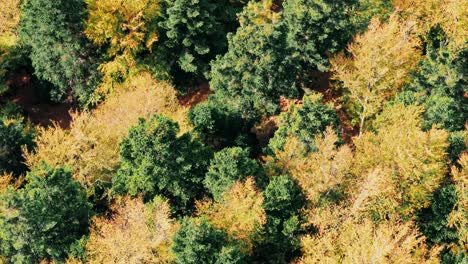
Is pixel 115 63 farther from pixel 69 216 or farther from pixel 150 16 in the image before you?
pixel 69 216

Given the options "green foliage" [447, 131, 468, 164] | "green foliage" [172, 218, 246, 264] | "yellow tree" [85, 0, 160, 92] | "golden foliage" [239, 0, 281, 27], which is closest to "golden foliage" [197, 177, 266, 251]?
"green foliage" [172, 218, 246, 264]

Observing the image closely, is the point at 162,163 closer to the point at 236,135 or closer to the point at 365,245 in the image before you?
the point at 236,135

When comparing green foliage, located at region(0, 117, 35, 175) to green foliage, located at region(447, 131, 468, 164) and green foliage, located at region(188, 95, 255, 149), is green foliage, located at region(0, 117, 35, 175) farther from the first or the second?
green foliage, located at region(447, 131, 468, 164)

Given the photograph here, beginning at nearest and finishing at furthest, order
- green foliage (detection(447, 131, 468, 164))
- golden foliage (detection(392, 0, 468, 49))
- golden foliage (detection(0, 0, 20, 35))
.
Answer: green foliage (detection(447, 131, 468, 164)) → golden foliage (detection(392, 0, 468, 49)) → golden foliage (detection(0, 0, 20, 35))

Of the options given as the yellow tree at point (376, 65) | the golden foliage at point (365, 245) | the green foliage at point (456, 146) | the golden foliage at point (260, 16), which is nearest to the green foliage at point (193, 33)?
the golden foliage at point (260, 16)

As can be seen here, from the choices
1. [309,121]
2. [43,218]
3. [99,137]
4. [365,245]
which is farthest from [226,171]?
[43,218]

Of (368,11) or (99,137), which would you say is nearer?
(99,137)

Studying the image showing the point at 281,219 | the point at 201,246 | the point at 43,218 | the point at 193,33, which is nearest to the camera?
the point at 201,246
